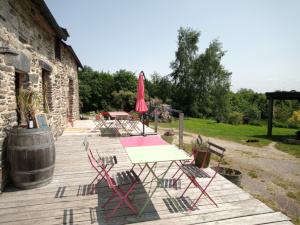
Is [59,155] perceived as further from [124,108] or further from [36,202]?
[124,108]

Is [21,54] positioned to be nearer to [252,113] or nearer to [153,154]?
[153,154]

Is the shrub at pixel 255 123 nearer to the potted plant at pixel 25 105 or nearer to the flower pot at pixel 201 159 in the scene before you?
the flower pot at pixel 201 159

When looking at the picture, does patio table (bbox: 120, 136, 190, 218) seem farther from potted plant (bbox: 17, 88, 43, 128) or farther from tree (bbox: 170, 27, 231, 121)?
tree (bbox: 170, 27, 231, 121)

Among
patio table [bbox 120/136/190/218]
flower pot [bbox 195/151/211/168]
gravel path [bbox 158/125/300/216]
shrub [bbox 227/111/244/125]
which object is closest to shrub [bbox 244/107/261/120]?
shrub [bbox 227/111/244/125]

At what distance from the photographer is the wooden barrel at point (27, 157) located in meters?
3.00

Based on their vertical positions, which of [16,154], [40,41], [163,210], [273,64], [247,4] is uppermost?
[247,4]

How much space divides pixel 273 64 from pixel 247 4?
5.62m

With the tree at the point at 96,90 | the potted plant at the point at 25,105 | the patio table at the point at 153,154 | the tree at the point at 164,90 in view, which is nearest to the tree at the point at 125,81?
the tree at the point at 96,90

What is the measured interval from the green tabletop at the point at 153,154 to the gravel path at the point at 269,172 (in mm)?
2335

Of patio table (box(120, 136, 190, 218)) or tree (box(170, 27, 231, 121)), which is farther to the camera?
tree (box(170, 27, 231, 121))

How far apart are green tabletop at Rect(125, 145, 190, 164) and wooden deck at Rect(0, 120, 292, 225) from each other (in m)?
0.67

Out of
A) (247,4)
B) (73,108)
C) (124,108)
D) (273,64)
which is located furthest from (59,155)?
(124,108)

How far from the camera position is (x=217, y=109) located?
813 inches

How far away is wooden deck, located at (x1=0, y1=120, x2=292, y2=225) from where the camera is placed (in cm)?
237
